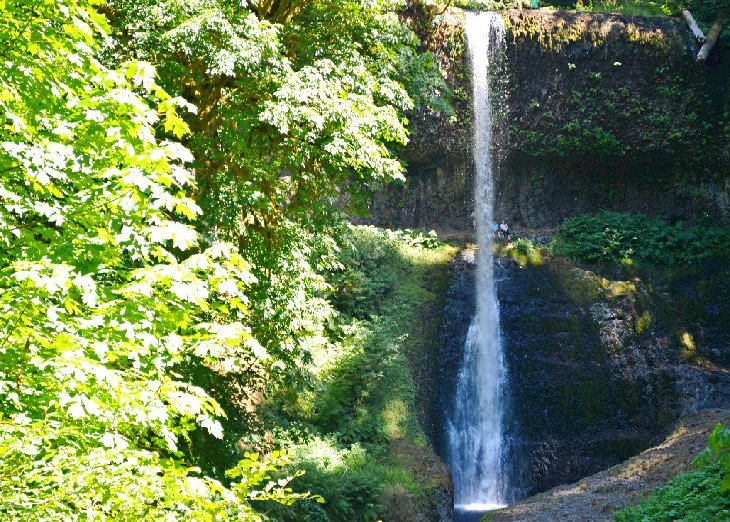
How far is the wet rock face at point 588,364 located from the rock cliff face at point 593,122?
4538 mm

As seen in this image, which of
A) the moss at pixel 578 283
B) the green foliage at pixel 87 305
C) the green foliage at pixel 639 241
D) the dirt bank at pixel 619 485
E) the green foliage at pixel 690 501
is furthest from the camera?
the green foliage at pixel 639 241

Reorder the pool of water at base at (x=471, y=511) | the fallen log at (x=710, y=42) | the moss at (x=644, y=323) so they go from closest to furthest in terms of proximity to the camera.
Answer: the pool of water at base at (x=471, y=511), the moss at (x=644, y=323), the fallen log at (x=710, y=42)

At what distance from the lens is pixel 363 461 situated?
13.7m

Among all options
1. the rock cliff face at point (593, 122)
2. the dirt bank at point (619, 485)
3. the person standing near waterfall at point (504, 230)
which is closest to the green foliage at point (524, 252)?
the person standing near waterfall at point (504, 230)

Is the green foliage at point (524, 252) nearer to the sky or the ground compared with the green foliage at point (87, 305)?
nearer to the sky

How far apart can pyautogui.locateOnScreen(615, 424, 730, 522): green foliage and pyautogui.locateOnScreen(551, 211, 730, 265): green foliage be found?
10726 millimetres

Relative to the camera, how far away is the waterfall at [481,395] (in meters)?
16.8

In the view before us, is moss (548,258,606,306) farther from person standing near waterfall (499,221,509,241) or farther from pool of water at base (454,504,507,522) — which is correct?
pool of water at base (454,504,507,522)

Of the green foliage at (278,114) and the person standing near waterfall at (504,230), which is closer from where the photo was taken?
the green foliage at (278,114)

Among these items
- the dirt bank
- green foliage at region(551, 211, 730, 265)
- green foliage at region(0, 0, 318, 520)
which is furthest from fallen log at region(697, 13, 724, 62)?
green foliage at region(0, 0, 318, 520)

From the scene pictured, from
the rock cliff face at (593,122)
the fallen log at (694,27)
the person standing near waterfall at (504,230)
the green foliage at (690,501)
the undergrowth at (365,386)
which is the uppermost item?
the fallen log at (694,27)

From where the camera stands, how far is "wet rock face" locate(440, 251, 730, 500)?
16.9m

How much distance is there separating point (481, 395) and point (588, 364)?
2604 millimetres

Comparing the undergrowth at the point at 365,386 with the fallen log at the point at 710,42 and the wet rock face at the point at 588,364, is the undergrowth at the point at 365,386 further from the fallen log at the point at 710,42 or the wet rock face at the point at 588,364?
the fallen log at the point at 710,42
